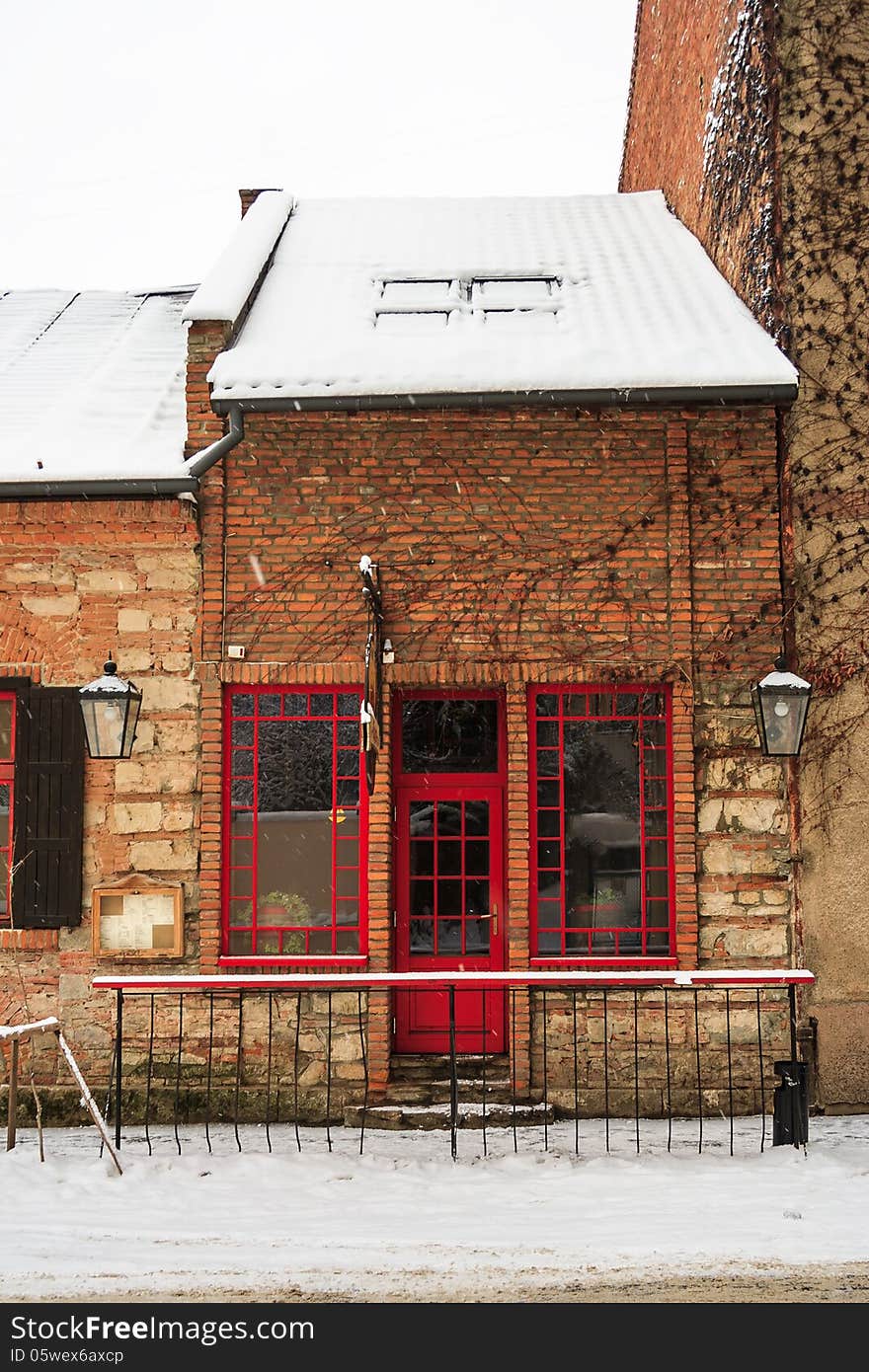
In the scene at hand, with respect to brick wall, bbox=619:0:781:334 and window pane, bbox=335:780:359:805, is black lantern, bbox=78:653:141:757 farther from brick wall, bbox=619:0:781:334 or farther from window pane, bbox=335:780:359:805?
brick wall, bbox=619:0:781:334

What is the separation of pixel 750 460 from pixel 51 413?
5.49 meters

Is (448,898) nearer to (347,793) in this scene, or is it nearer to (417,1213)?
(347,793)

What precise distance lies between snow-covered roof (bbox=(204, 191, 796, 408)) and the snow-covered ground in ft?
16.7

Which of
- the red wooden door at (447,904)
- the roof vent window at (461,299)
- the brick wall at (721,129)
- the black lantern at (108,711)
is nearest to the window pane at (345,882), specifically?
the red wooden door at (447,904)

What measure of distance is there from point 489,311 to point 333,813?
4420mm

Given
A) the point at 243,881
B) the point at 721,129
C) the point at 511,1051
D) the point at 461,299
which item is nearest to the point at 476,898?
the point at 511,1051

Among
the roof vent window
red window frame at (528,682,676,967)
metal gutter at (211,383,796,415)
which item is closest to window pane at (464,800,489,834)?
red window frame at (528,682,676,967)

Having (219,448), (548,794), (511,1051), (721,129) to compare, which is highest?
(721,129)

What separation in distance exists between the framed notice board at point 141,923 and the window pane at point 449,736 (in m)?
1.99

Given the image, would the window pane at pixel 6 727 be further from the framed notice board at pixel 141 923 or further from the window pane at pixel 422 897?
the window pane at pixel 422 897

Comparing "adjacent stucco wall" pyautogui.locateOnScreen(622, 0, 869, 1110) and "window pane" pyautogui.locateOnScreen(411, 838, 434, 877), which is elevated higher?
"adjacent stucco wall" pyautogui.locateOnScreen(622, 0, 869, 1110)

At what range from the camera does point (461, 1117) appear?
26.0 feet

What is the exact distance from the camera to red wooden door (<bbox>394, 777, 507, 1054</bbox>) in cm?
873
